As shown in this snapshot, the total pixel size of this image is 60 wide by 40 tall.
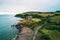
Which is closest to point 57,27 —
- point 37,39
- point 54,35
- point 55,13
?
point 54,35

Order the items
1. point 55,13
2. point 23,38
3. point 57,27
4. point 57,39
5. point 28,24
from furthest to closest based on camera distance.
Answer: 1. point 55,13
2. point 28,24
3. point 57,27
4. point 23,38
5. point 57,39

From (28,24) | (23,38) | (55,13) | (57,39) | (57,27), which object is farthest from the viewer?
(55,13)

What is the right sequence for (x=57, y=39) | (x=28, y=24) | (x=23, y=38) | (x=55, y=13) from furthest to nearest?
(x=55, y=13) → (x=28, y=24) → (x=23, y=38) → (x=57, y=39)

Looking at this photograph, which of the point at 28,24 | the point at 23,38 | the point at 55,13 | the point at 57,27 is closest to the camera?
the point at 23,38

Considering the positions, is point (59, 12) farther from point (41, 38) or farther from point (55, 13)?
point (41, 38)

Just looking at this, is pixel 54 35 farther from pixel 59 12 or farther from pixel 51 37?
pixel 59 12

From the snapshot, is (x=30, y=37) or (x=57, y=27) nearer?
(x=30, y=37)

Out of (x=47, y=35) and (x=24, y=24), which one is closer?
(x=47, y=35)

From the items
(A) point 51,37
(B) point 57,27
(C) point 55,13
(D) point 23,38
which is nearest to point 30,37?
(D) point 23,38
